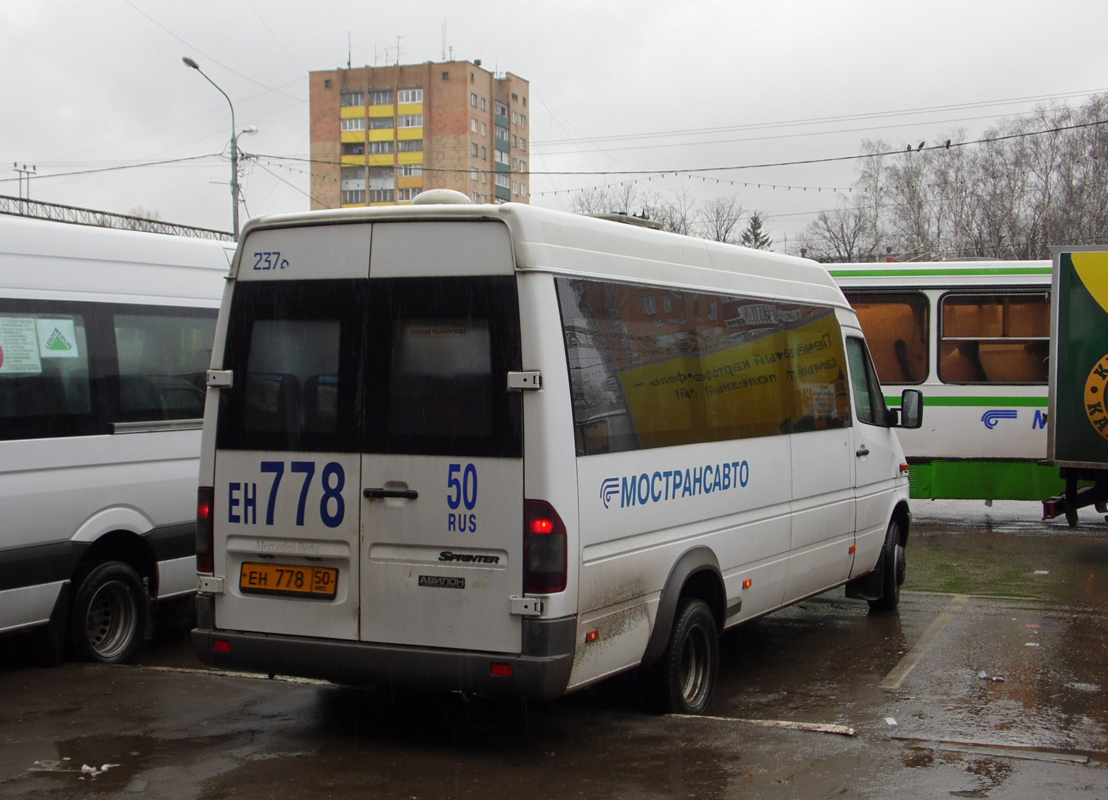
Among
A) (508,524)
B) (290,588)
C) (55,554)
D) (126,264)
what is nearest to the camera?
(508,524)

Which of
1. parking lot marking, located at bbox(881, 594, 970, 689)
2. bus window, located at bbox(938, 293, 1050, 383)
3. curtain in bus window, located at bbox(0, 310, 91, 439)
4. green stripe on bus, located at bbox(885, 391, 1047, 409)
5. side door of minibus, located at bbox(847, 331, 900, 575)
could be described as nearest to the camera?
curtain in bus window, located at bbox(0, 310, 91, 439)

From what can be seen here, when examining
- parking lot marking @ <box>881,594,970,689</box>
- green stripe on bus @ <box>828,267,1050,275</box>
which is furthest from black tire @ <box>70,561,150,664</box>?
green stripe on bus @ <box>828,267,1050,275</box>

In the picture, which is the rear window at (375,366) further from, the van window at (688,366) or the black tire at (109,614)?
the black tire at (109,614)

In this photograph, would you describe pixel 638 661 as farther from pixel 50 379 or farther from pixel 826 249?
pixel 826 249

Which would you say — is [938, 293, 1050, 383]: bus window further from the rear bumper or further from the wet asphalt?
the rear bumper

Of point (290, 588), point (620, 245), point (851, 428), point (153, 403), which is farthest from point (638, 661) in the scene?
point (153, 403)

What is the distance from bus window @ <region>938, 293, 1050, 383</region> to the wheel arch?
30.4 ft

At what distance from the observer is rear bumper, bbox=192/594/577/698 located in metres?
4.91

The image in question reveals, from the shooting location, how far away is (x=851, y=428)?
8211 mm

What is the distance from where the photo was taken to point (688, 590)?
6117 mm

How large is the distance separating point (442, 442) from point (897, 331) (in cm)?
1092

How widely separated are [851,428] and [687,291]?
2.50 metres

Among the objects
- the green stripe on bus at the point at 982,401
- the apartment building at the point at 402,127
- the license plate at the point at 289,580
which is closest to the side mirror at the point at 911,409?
the license plate at the point at 289,580

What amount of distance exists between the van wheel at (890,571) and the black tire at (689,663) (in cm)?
312
